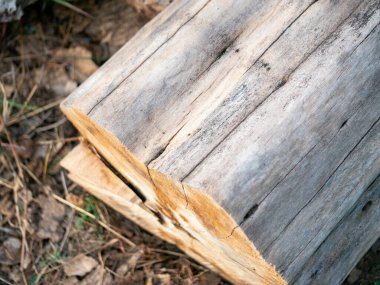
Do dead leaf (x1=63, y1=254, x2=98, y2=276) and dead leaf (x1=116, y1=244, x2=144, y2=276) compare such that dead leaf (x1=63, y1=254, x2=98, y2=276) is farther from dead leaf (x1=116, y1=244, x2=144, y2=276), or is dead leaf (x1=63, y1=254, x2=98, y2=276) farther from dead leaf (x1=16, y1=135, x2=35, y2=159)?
dead leaf (x1=16, y1=135, x2=35, y2=159)

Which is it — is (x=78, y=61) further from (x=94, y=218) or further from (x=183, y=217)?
(x=183, y=217)

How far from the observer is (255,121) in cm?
169

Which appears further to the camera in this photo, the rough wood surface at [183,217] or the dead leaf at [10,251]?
the dead leaf at [10,251]

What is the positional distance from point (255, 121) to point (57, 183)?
4.43 ft

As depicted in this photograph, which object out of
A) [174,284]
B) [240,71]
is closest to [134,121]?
[240,71]

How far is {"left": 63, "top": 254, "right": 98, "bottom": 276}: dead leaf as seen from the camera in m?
2.52

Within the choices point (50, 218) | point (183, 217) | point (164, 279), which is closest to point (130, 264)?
point (164, 279)

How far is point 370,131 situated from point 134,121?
2.38ft

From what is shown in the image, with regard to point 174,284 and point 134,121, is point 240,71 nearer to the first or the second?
point 134,121

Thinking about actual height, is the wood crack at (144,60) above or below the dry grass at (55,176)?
above

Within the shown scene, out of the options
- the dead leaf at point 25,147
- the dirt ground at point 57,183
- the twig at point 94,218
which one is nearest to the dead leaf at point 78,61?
the dirt ground at point 57,183

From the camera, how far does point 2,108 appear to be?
2.84 metres

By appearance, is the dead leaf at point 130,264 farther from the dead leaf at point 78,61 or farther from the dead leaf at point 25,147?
the dead leaf at point 78,61

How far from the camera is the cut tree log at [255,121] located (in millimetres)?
1664
